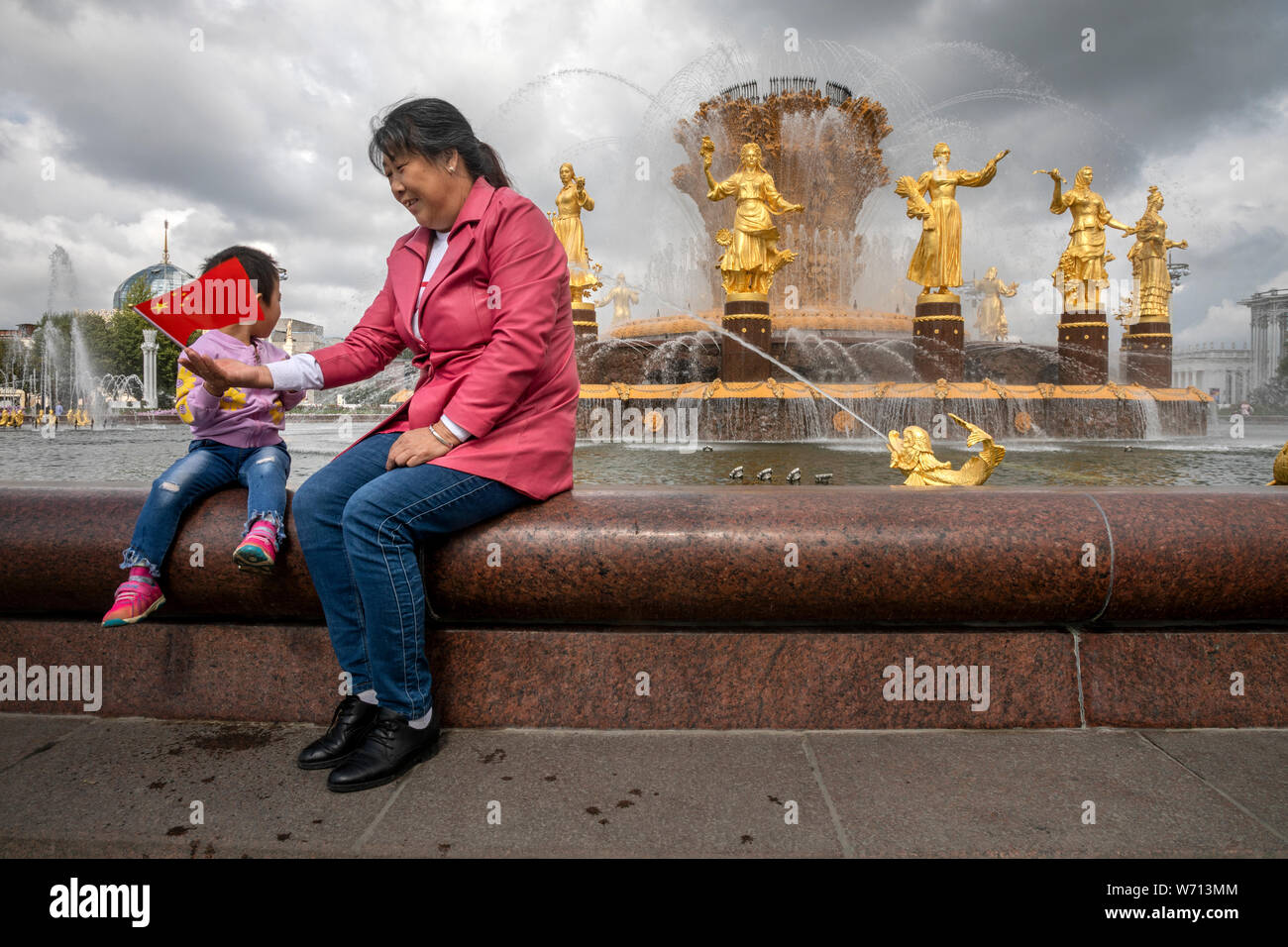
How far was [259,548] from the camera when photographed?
7.17 ft

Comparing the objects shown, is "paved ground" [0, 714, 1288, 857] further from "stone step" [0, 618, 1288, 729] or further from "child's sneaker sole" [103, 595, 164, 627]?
"child's sneaker sole" [103, 595, 164, 627]

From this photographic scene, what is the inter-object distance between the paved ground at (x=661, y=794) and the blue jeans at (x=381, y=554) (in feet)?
0.90

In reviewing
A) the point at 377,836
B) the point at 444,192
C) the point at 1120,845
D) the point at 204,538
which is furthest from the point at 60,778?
the point at 1120,845

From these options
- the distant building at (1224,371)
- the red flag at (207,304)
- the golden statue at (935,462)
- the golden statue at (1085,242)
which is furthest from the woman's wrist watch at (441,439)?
the distant building at (1224,371)

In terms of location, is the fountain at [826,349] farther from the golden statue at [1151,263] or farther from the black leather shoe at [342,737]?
the black leather shoe at [342,737]

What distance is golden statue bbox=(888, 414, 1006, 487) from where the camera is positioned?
3.45 metres

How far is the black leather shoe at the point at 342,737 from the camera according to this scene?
6.79 ft

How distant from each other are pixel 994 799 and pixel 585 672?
1131mm

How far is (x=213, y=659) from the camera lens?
2418 millimetres

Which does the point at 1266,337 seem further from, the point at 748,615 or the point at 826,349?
the point at 748,615

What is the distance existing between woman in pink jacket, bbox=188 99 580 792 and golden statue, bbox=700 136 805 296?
11.8 m

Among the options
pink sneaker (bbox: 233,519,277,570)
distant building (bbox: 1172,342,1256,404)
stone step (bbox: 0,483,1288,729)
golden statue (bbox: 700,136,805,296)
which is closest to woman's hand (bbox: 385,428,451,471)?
stone step (bbox: 0,483,1288,729)

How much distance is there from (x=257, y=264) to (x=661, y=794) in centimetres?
232
